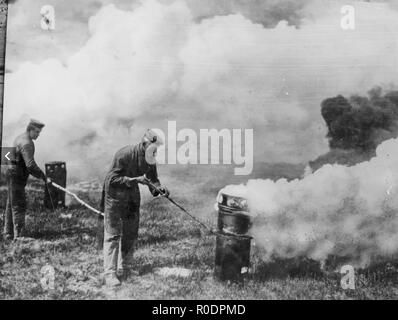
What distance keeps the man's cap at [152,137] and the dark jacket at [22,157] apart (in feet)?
4.44

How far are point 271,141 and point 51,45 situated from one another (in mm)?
2969

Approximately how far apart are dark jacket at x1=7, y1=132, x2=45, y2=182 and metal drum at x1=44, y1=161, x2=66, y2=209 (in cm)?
12

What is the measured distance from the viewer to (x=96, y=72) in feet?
17.5

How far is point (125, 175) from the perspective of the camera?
511 cm

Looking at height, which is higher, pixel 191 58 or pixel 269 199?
pixel 191 58

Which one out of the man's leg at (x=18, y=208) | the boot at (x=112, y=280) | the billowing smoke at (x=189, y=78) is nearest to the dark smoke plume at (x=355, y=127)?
the billowing smoke at (x=189, y=78)

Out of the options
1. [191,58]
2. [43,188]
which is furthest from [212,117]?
[43,188]

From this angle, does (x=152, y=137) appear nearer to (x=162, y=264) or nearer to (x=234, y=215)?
(x=234, y=215)

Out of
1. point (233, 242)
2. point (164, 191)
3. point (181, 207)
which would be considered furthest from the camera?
point (181, 207)

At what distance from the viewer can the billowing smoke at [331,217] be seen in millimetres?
5258

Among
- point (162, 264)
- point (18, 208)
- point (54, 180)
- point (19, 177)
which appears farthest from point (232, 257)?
point (19, 177)

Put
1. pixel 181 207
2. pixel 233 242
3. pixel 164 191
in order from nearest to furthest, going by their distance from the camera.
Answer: pixel 233 242 < pixel 164 191 < pixel 181 207

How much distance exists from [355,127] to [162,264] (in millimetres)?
2912

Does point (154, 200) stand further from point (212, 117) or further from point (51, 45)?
point (51, 45)
